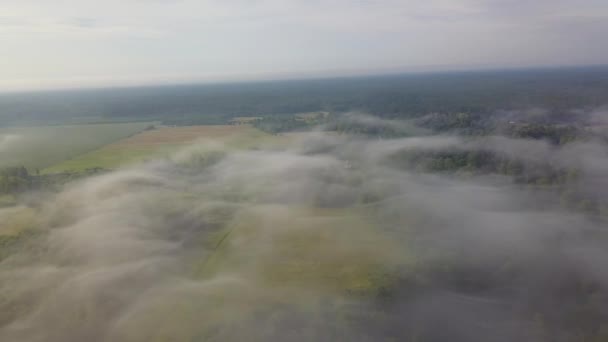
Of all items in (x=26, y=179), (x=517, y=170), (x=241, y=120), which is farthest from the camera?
(x=241, y=120)

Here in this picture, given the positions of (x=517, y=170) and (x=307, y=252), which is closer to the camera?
(x=307, y=252)

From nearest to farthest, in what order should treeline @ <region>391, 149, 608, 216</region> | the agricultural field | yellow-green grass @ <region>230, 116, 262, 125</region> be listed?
treeline @ <region>391, 149, 608, 216</region> < the agricultural field < yellow-green grass @ <region>230, 116, 262, 125</region>

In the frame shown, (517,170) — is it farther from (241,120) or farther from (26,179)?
(241,120)

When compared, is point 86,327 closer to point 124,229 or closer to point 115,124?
point 124,229

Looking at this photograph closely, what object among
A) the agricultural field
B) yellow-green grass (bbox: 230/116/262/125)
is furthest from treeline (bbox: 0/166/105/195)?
yellow-green grass (bbox: 230/116/262/125)

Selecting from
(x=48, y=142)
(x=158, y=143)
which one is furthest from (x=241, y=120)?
(x=48, y=142)

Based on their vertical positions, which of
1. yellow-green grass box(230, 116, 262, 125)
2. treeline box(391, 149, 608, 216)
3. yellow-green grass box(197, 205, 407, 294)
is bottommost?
yellow-green grass box(197, 205, 407, 294)

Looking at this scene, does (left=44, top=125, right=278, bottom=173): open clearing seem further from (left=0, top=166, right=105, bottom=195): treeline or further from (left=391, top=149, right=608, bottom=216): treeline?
(left=391, top=149, right=608, bottom=216): treeline
